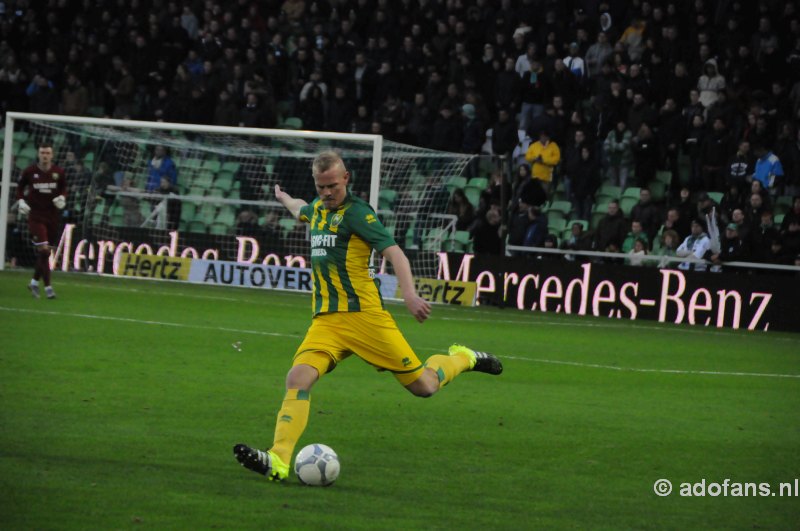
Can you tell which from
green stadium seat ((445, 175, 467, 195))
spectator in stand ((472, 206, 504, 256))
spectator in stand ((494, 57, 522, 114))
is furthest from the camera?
green stadium seat ((445, 175, 467, 195))

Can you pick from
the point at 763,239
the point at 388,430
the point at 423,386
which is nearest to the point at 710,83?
the point at 763,239

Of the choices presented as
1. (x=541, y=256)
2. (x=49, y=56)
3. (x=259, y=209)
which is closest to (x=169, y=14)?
(x=49, y=56)

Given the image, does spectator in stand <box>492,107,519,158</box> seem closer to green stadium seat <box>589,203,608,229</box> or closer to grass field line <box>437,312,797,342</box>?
green stadium seat <box>589,203,608,229</box>

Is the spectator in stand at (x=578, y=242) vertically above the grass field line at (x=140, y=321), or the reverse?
the spectator in stand at (x=578, y=242)

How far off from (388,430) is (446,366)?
37.1 inches

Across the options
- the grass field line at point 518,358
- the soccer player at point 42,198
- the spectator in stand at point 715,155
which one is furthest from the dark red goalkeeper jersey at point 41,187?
the spectator in stand at point 715,155

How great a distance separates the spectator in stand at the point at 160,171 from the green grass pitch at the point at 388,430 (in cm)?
809

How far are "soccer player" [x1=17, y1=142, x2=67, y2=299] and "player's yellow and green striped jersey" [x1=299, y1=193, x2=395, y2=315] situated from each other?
11432 millimetres

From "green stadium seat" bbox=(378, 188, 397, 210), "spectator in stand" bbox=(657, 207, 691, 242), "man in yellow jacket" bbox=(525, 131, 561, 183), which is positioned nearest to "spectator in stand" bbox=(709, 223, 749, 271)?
"spectator in stand" bbox=(657, 207, 691, 242)

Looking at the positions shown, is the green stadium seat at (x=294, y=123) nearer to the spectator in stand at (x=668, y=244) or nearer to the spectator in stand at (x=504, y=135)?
the spectator in stand at (x=504, y=135)

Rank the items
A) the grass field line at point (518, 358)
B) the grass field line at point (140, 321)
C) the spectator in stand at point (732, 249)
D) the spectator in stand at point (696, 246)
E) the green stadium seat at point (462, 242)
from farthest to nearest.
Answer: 1. the green stadium seat at point (462, 242)
2. the spectator in stand at point (696, 246)
3. the spectator in stand at point (732, 249)
4. the grass field line at point (140, 321)
5. the grass field line at point (518, 358)

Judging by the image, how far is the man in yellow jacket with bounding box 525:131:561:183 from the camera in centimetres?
2403

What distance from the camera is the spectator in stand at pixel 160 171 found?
25578 mm

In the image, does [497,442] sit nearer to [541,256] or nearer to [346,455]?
[346,455]
